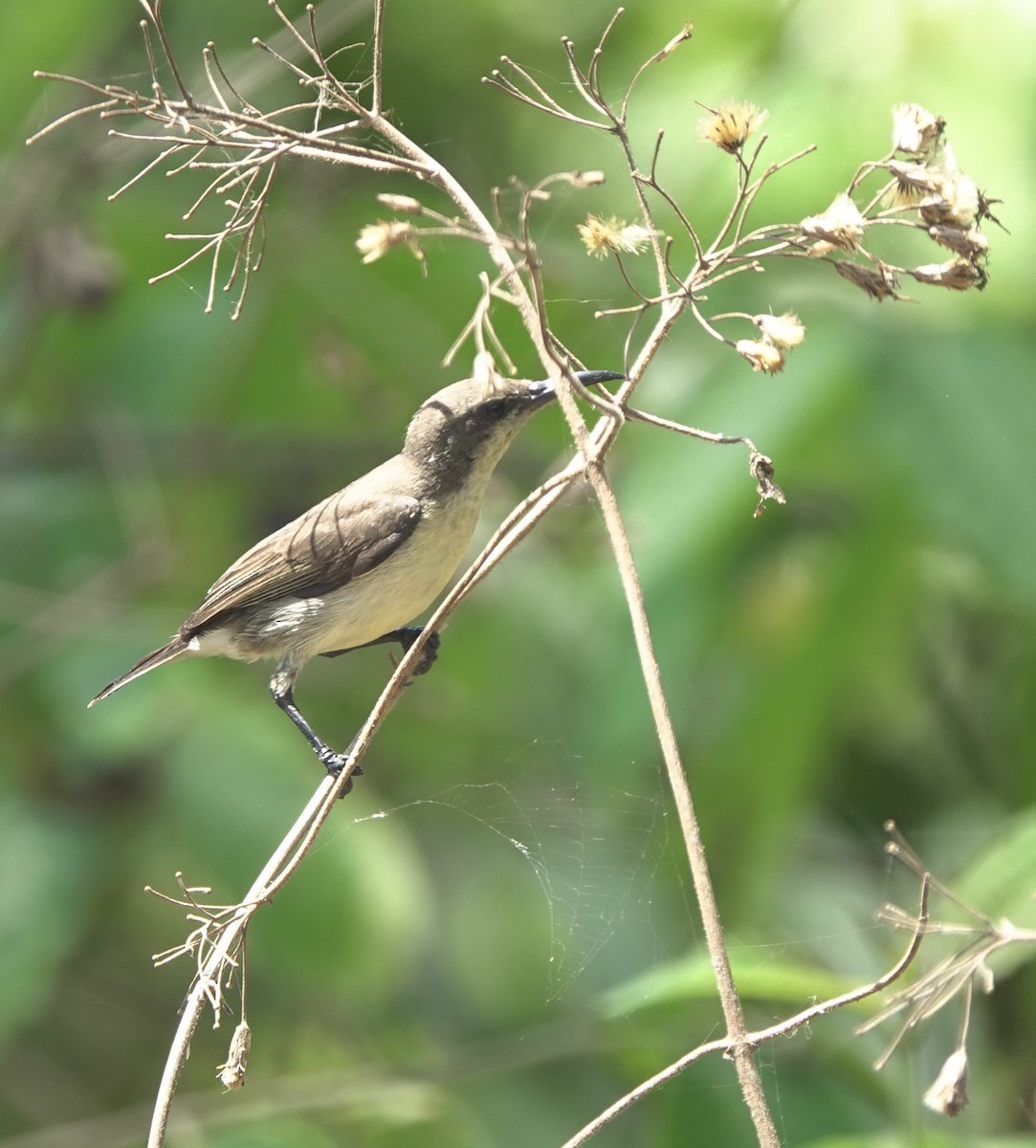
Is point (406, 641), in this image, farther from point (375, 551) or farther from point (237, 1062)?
point (237, 1062)

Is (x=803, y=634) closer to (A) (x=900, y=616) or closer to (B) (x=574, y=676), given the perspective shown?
(A) (x=900, y=616)

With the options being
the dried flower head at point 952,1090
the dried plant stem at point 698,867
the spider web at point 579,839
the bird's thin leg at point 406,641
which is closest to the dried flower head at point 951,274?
the dried plant stem at point 698,867

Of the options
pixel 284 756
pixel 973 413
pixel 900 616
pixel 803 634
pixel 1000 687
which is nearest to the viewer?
pixel 973 413

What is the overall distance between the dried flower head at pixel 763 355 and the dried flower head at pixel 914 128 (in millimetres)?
295

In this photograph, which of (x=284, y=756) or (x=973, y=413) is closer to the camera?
(x=973, y=413)

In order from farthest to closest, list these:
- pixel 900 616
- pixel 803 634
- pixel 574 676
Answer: pixel 574 676 → pixel 900 616 → pixel 803 634

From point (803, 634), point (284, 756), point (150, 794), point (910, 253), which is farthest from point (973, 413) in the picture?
point (150, 794)

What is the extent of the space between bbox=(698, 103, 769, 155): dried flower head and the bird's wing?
5.38ft

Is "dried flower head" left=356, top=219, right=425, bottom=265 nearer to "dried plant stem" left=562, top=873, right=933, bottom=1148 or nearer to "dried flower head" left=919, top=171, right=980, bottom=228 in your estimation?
"dried flower head" left=919, top=171, right=980, bottom=228

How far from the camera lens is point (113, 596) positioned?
454cm

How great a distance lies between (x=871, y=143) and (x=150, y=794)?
9.46 feet

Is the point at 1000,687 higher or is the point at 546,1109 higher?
the point at 1000,687

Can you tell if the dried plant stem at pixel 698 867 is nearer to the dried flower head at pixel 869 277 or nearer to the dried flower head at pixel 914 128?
the dried flower head at pixel 869 277

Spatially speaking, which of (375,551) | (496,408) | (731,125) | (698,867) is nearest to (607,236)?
(731,125)
